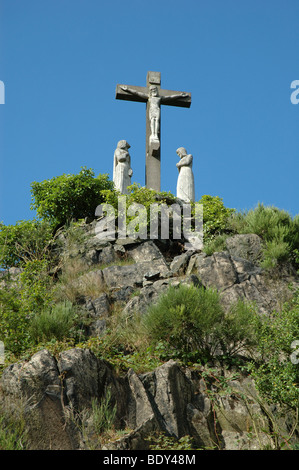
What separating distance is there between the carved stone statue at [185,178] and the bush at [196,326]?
27.1 feet

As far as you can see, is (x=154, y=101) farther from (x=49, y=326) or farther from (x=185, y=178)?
(x=49, y=326)

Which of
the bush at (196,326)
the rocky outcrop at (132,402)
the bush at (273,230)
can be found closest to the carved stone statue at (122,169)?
the bush at (273,230)

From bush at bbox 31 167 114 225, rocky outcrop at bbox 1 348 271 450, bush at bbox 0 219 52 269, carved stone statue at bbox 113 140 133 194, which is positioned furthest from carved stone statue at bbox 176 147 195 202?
rocky outcrop at bbox 1 348 271 450

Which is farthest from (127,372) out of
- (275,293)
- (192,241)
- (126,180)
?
(126,180)

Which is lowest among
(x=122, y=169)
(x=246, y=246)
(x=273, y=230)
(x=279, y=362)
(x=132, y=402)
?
(x=132, y=402)

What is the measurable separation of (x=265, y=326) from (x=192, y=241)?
635cm

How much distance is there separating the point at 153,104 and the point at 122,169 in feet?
9.85

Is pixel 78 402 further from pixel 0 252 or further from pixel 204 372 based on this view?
pixel 0 252

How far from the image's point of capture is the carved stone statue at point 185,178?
17.7 metres

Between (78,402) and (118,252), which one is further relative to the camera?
(118,252)

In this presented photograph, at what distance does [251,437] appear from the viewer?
7434 millimetres

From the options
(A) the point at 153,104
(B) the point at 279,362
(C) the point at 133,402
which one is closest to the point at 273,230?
(B) the point at 279,362

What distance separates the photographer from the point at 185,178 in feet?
59.2

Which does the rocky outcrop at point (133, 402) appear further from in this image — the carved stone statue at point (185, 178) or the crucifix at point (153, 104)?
the crucifix at point (153, 104)
